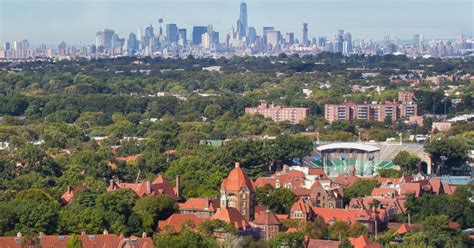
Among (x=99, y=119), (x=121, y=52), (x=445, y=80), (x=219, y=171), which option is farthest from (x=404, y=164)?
(x=121, y=52)

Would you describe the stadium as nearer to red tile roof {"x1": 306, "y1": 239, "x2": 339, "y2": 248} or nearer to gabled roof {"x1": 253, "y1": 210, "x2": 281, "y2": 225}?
gabled roof {"x1": 253, "y1": 210, "x2": 281, "y2": 225}

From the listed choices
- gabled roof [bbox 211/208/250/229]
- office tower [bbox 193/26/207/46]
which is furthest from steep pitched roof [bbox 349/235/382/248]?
office tower [bbox 193/26/207/46]

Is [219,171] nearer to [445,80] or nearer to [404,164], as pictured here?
[404,164]

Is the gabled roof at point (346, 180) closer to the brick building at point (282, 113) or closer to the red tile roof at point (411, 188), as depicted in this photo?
the red tile roof at point (411, 188)

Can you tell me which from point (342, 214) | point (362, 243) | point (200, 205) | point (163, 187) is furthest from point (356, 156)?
point (362, 243)

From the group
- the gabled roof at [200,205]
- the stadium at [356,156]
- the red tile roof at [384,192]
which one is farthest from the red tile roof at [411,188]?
the stadium at [356,156]
